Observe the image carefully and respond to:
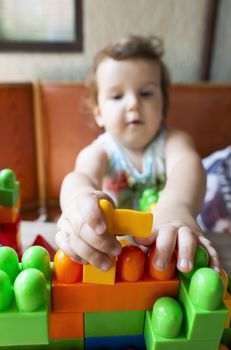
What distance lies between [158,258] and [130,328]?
0.22 ft

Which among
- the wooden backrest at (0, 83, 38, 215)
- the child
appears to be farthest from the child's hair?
the wooden backrest at (0, 83, 38, 215)

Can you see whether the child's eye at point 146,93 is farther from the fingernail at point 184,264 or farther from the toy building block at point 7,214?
the fingernail at point 184,264

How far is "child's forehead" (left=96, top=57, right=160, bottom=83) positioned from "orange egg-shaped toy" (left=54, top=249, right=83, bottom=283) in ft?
1.61

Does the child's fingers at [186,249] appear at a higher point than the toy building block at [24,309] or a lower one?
higher

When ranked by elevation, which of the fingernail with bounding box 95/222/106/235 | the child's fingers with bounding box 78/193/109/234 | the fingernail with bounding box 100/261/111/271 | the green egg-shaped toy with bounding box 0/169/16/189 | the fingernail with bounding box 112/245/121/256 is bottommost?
the green egg-shaped toy with bounding box 0/169/16/189

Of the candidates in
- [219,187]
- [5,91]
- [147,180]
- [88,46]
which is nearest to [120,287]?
[147,180]

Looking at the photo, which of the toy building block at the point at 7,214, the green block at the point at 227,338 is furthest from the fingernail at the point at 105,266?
the toy building block at the point at 7,214

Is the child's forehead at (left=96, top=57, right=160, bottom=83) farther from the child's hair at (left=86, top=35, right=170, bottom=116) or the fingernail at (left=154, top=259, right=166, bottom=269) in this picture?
the fingernail at (left=154, top=259, right=166, bottom=269)

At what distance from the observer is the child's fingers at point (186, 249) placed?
0.89ft

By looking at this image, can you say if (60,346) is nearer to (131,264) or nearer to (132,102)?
(131,264)

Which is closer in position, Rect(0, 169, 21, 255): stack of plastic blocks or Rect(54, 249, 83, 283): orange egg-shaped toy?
Rect(54, 249, 83, 283): orange egg-shaped toy

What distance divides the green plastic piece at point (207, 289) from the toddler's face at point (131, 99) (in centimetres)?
46

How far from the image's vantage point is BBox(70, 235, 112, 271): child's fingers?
0.86 feet

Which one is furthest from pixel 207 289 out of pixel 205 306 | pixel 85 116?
pixel 85 116
